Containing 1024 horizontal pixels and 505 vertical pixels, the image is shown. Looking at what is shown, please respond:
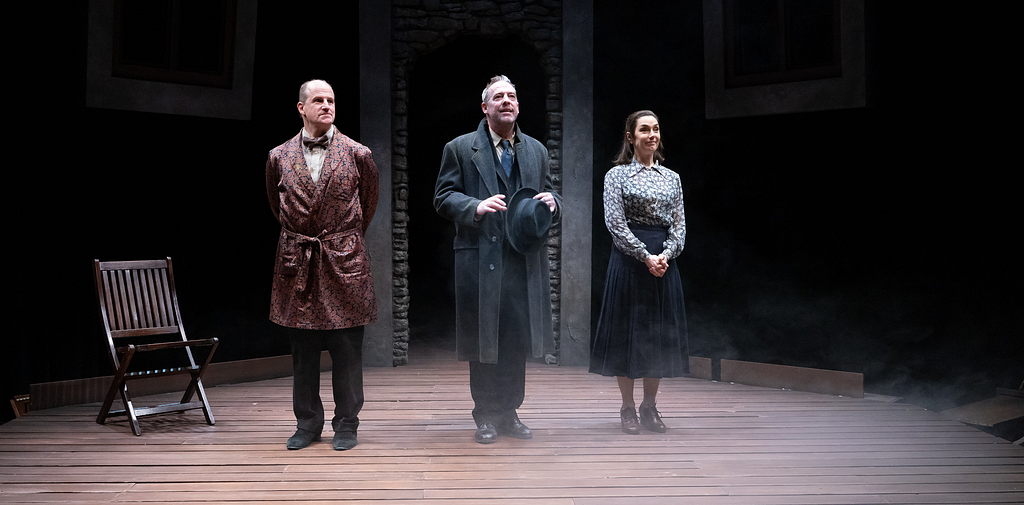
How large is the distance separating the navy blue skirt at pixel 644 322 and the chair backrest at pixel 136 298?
266 cm

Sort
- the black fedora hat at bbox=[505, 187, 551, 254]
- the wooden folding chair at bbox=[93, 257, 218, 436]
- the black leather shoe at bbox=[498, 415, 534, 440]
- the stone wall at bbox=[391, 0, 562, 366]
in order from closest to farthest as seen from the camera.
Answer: the black fedora hat at bbox=[505, 187, 551, 254] < the black leather shoe at bbox=[498, 415, 534, 440] < the wooden folding chair at bbox=[93, 257, 218, 436] < the stone wall at bbox=[391, 0, 562, 366]

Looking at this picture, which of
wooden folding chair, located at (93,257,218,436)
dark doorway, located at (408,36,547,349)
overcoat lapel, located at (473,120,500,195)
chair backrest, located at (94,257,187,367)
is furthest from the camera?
dark doorway, located at (408,36,547,349)

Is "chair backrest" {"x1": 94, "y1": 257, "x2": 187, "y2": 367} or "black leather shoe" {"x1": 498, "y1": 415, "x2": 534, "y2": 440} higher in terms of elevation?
"chair backrest" {"x1": 94, "y1": 257, "x2": 187, "y2": 367}

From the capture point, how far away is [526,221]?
3.60 m

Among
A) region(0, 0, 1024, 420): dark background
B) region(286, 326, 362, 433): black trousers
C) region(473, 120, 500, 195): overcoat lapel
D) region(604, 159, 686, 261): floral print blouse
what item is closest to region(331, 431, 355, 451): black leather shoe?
region(286, 326, 362, 433): black trousers

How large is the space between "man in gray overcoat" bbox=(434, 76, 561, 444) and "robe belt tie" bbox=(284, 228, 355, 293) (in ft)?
2.05

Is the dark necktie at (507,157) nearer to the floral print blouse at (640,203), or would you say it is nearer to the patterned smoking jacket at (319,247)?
the floral print blouse at (640,203)

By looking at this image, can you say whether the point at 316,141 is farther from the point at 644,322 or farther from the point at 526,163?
the point at 644,322

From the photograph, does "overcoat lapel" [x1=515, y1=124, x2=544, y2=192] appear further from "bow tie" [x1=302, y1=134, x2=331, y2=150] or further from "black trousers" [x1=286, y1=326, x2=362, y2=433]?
"black trousers" [x1=286, y1=326, x2=362, y2=433]

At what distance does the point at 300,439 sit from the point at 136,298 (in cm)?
171

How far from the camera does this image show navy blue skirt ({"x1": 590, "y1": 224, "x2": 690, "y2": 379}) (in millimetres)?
3896

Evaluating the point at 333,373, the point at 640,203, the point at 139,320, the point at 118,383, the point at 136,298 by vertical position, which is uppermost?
the point at 640,203

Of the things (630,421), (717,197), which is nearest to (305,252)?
(630,421)

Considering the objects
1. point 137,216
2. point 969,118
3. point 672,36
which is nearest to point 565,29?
point 672,36
